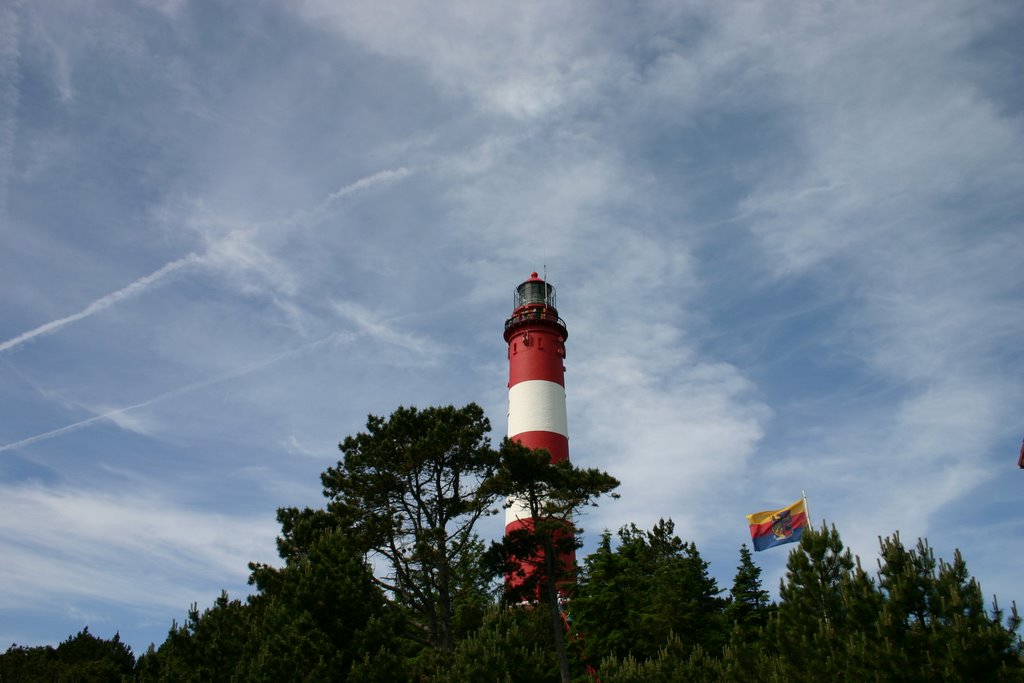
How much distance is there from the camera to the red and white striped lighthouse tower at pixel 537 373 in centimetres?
4009

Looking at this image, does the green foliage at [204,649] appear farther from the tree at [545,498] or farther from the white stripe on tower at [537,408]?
the white stripe on tower at [537,408]

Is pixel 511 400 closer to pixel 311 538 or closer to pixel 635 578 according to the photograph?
pixel 635 578

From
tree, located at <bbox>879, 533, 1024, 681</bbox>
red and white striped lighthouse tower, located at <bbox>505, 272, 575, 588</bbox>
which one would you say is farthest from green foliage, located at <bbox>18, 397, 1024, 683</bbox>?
red and white striped lighthouse tower, located at <bbox>505, 272, 575, 588</bbox>

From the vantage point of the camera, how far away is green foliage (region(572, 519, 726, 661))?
31.2 m

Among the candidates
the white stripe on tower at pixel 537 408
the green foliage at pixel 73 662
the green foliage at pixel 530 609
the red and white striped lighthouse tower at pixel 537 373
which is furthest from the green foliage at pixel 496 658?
the green foliage at pixel 73 662

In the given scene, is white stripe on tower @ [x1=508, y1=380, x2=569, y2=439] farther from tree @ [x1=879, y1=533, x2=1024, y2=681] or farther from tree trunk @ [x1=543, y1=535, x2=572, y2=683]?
tree @ [x1=879, y1=533, x2=1024, y2=681]

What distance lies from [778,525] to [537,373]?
16.8 m

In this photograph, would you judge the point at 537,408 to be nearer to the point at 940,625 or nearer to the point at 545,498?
the point at 545,498

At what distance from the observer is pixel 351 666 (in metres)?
21.1

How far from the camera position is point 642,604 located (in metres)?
33.2

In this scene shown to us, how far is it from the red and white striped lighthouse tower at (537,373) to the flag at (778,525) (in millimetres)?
10509

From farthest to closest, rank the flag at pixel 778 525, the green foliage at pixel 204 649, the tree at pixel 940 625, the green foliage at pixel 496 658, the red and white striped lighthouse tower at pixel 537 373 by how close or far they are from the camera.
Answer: the red and white striped lighthouse tower at pixel 537 373
the flag at pixel 778 525
the green foliage at pixel 204 649
the green foliage at pixel 496 658
the tree at pixel 940 625

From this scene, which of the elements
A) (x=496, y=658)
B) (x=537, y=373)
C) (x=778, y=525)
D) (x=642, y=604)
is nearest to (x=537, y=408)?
(x=537, y=373)

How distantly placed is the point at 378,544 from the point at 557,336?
62.5 ft
